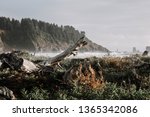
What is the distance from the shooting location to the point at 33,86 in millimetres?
16141

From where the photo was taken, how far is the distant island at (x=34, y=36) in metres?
101

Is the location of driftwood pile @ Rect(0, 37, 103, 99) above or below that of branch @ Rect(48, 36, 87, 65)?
below

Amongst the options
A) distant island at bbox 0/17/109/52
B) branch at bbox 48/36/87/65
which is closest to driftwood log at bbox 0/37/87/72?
branch at bbox 48/36/87/65

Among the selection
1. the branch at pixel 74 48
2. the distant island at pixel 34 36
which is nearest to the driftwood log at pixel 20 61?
the branch at pixel 74 48

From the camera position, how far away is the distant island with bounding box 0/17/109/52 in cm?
10074

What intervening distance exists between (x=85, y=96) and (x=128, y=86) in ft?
7.84

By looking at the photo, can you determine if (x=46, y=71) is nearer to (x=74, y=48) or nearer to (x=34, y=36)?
(x=74, y=48)

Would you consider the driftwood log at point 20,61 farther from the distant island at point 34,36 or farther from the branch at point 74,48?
the distant island at point 34,36

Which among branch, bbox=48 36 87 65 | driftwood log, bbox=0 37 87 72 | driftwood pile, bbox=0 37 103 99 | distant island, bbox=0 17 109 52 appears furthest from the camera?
distant island, bbox=0 17 109 52

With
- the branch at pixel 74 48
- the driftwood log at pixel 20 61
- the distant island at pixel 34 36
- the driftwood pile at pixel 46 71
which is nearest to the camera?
the driftwood pile at pixel 46 71

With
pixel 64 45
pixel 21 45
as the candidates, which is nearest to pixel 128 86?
pixel 64 45

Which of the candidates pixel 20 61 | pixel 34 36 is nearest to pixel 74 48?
pixel 20 61

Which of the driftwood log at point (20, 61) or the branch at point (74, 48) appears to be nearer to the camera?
the driftwood log at point (20, 61)

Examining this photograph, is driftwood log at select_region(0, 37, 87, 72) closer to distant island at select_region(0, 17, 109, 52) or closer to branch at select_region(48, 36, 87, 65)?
branch at select_region(48, 36, 87, 65)
